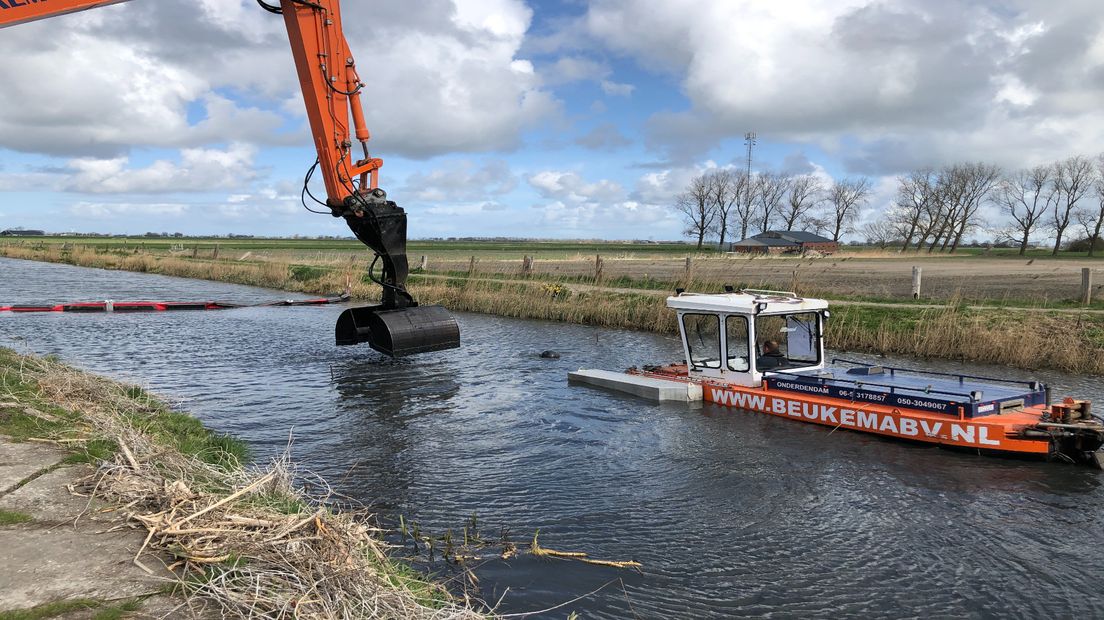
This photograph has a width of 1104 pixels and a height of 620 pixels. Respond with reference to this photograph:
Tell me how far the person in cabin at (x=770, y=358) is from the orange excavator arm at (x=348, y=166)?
18.2 feet

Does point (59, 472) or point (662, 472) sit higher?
point (59, 472)

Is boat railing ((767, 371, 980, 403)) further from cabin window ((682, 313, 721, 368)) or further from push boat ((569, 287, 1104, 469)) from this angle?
cabin window ((682, 313, 721, 368))

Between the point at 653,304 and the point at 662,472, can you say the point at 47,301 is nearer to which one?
the point at 653,304

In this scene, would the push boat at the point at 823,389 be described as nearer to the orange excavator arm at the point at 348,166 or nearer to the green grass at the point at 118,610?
the orange excavator arm at the point at 348,166

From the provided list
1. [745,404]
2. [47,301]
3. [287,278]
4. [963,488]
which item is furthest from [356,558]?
→ [287,278]

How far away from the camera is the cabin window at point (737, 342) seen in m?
13.1

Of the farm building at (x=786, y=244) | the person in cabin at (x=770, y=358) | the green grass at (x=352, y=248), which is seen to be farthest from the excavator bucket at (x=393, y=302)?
the farm building at (x=786, y=244)

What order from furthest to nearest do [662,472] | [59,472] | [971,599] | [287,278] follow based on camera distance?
[287,278], [662,472], [971,599], [59,472]

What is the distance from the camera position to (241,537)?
4.88 metres

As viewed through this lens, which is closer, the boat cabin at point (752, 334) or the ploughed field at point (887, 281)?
the boat cabin at point (752, 334)

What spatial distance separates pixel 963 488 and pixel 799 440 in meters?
2.49

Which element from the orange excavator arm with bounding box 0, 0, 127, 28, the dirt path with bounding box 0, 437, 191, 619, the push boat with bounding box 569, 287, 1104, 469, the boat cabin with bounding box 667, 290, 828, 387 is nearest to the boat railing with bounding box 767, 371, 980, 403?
the push boat with bounding box 569, 287, 1104, 469

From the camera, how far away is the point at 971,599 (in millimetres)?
6871

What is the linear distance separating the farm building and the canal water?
74070 millimetres
